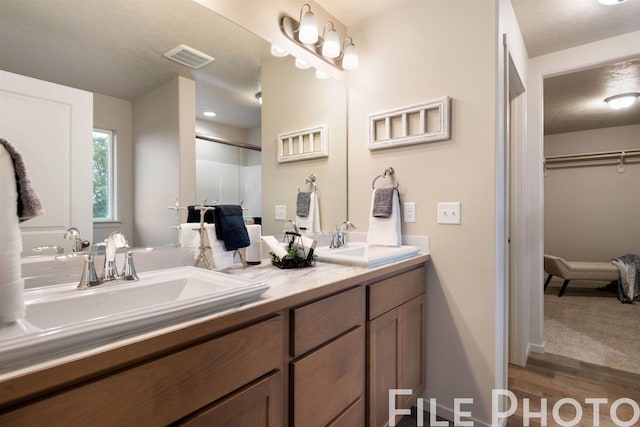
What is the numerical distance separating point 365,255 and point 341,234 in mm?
427

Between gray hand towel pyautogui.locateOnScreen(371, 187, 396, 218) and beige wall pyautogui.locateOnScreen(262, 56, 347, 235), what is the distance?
0.28 meters

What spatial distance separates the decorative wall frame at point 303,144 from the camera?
6.35ft

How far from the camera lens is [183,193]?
137cm

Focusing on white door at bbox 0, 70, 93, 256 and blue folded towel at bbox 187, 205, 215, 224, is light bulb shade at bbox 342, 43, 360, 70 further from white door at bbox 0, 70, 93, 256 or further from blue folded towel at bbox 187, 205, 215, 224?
white door at bbox 0, 70, 93, 256

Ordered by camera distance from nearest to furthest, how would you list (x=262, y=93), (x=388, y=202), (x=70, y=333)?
1. (x=70, y=333)
2. (x=262, y=93)
3. (x=388, y=202)

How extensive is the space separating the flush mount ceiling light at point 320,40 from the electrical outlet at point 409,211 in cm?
96

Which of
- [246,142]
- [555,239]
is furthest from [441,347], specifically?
[555,239]

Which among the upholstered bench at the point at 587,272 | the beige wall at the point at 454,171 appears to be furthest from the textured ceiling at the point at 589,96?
the upholstered bench at the point at 587,272

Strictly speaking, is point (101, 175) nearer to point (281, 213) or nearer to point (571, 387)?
point (281, 213)

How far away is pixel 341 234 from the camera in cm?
207

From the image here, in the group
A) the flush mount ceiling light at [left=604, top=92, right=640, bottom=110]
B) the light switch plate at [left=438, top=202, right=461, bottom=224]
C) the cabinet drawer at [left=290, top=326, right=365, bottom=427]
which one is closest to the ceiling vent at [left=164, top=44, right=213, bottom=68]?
the cabinet drawer at [left=290, top=326, right=365, bottom=427]

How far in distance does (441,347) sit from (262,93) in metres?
1.73

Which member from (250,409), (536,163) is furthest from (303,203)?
(536,163)

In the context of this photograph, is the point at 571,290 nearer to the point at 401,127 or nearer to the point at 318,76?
the point at 401,127
